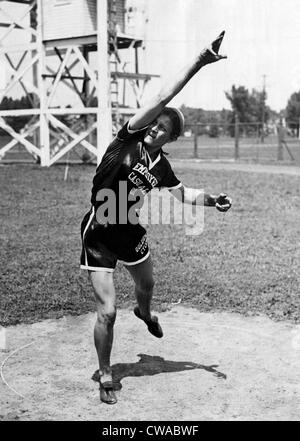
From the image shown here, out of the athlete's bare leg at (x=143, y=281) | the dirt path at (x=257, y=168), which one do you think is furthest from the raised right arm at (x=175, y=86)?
the dirt path at (x=257, y=168)

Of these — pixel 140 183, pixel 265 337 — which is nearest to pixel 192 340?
pixel 265 337

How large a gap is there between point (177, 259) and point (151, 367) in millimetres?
4070

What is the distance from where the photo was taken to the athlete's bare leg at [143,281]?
15.9 ft

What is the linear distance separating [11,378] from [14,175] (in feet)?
56.0

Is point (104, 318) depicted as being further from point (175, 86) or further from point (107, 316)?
point (175, 86)

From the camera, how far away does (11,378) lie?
4734 mm

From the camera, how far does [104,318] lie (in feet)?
14.1

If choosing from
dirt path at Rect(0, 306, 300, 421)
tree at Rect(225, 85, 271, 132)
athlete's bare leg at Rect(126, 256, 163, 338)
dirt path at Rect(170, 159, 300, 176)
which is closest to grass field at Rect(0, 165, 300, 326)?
dirt path at Rect(0, 306, 300, 421)

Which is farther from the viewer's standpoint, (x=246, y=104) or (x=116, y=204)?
(x=246, y=104)

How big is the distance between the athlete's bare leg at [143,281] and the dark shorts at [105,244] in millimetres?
217

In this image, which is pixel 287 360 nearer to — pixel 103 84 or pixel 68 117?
pixel 103 84

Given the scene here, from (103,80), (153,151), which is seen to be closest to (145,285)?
(153,151)

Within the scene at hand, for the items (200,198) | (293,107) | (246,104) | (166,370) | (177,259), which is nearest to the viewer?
(166,370)

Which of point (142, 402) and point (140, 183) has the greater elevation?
point (140, 183)
